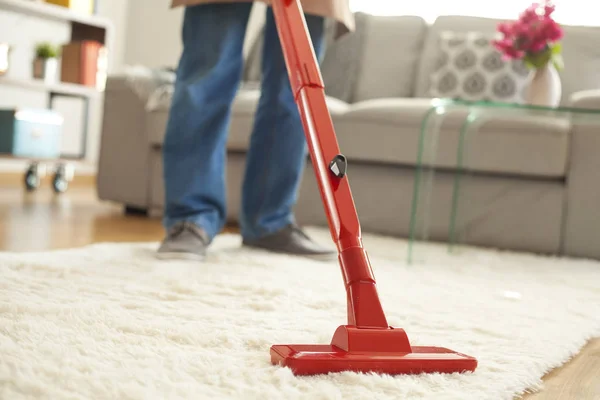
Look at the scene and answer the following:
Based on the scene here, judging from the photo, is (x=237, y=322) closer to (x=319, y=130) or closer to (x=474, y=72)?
(x=319, y=130)

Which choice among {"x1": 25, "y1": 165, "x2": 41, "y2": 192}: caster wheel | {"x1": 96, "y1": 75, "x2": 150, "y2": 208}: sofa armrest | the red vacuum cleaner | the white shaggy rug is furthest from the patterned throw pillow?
the red vacuum cleaner

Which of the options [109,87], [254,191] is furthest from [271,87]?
[109,87]

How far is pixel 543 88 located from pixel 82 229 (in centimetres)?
138

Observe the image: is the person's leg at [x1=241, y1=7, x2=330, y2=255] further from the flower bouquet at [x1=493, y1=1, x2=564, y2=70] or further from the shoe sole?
the flower bouquet at [x1=493, y1=1, x2=564, y2=70]

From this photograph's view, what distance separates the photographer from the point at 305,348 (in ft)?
2.55

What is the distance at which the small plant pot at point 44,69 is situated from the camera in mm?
3801

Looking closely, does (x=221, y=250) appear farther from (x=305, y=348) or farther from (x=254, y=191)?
(x=305, y=348)

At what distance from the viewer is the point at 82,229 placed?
7.08ft

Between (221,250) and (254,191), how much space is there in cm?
16

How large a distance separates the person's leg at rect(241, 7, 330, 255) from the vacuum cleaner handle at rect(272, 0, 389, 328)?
70 cm

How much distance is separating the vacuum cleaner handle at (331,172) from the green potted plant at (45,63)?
3.05 m

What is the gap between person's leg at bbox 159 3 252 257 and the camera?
161 cm

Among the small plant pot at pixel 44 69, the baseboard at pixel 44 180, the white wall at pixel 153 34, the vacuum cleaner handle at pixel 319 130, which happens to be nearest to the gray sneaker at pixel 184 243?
the vacuum cleaner handle at pixel 319 130

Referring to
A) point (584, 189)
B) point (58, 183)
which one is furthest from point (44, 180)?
point (584, 189)
